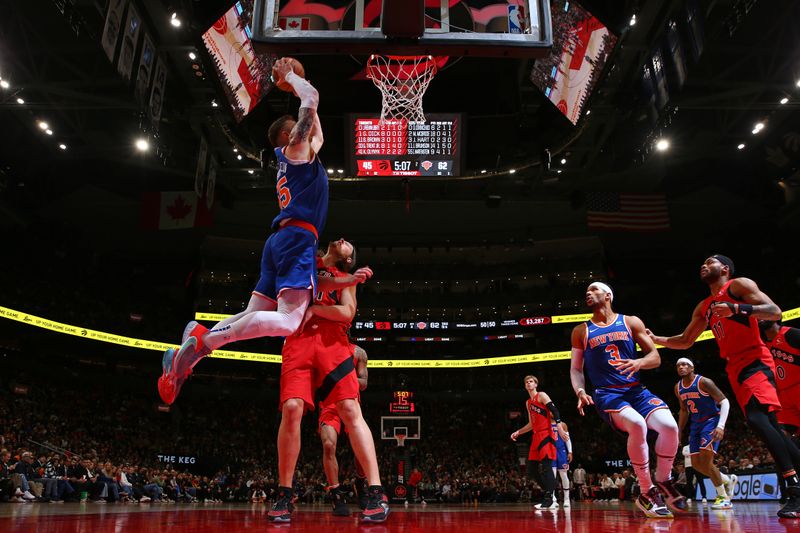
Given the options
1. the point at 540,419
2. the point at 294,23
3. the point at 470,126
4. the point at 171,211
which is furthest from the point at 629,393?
the point at 171,211

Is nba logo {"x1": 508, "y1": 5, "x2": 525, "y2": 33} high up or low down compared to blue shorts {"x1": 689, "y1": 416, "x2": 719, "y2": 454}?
up

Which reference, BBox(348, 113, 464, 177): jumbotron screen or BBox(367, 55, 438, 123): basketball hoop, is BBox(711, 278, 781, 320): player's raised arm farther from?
BBox(348, 113, 464, 177): jumbotron screen

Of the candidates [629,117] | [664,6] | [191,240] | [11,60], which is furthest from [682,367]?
[191,240]

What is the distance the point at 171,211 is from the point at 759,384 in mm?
21466

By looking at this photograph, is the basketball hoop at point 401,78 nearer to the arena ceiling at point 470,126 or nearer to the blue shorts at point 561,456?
the arena ceiling at point 470,126

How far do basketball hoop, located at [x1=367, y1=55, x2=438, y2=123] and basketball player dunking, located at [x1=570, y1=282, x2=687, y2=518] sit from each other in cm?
753

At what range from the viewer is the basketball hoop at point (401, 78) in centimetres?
1258

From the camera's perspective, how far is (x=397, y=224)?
35844mm

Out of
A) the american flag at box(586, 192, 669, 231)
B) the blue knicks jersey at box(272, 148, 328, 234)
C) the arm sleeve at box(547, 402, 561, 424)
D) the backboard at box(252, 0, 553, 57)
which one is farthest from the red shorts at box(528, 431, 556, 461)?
the american flag at box(586, 192, 669, 231)

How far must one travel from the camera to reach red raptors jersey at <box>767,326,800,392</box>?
21.0 feet

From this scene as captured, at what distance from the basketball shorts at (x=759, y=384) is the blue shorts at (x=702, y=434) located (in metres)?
3.68

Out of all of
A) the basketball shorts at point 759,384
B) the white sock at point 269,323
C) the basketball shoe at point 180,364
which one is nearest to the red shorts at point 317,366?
the white sock at point 269,323

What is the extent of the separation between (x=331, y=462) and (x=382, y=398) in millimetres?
29852

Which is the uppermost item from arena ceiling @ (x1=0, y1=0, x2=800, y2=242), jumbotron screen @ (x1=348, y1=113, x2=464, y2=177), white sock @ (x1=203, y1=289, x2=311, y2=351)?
arena ceiling @ (x1=0, y1=0, x2=800, y2=242)
